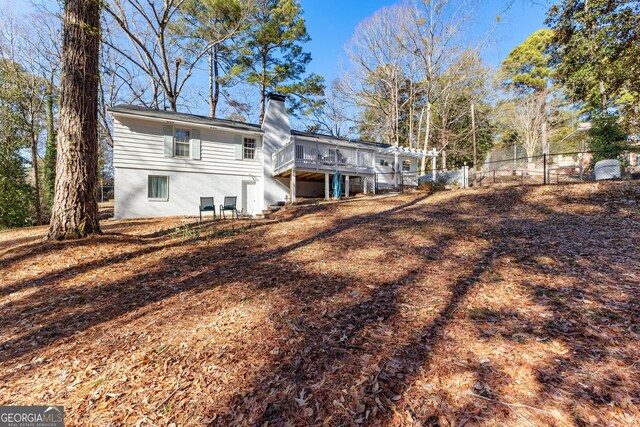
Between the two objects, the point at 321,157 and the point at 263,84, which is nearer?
the point at 321,157

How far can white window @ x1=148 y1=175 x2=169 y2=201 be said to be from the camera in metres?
11.7

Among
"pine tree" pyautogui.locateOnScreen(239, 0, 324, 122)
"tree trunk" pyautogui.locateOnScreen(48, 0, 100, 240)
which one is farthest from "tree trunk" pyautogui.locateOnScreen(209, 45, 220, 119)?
"tree trunk" pyautogui.locateOnScreen(48, 0, 100, 240)

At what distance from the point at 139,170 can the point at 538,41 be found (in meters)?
34.1

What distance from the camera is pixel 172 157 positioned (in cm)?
1208

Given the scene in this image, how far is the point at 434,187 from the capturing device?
13.8 m

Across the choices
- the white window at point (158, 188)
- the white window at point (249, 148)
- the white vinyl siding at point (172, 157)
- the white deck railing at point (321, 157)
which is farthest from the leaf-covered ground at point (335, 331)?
the white window at point (249, 148)

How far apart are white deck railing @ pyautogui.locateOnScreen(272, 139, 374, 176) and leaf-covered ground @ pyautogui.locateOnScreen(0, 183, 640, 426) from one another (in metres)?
7.54

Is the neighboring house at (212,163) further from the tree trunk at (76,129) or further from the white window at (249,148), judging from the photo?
the tree trunk at (76,129)

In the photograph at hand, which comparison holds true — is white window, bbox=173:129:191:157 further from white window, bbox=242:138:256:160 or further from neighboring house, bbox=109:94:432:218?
white window, bbox=242:138:256:160

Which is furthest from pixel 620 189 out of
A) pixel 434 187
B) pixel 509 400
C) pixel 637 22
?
pixel 509 400

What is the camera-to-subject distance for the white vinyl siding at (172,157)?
1117 cm

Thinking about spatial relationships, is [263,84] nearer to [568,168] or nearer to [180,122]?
[180,122]

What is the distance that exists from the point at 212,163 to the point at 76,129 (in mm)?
7784

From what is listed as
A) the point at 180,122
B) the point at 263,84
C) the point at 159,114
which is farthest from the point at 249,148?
the point at 263,84
